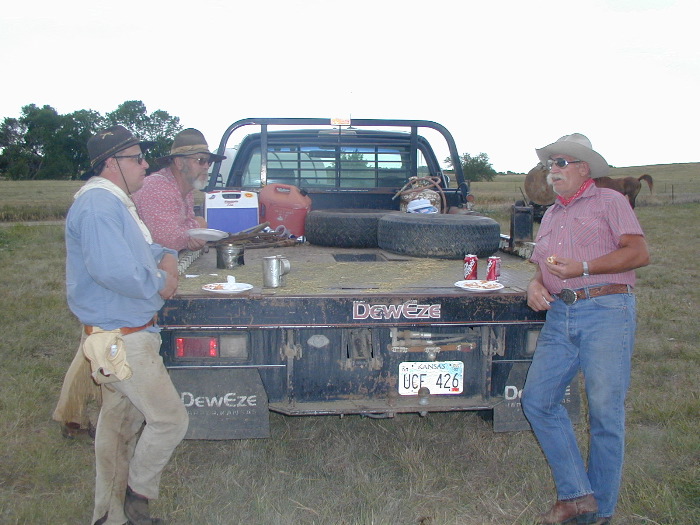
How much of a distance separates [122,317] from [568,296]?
1.95 meters

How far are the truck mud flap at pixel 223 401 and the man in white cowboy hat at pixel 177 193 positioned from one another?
0.91m

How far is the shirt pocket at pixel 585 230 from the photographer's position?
2.87 meters

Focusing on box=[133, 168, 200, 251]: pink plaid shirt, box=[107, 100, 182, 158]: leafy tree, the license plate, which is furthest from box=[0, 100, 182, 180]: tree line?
the license plate

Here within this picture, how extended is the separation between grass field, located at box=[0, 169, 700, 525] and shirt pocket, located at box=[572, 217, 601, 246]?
1.32 meters

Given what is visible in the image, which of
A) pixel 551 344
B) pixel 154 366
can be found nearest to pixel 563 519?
pixel 551 344

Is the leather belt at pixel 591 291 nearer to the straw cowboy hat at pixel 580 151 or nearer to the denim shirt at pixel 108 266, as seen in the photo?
the straw cowboy hat at pixel 580 151

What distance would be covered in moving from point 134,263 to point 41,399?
9.02 ft

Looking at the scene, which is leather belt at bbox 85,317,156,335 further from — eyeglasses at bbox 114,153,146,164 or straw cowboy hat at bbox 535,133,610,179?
straw cowboy hat at bbox 535,133,610,179

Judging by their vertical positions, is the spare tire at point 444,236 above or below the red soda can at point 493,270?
above

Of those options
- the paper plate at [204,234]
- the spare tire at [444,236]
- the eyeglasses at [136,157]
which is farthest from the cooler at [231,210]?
the eyeglasses at [136,157]

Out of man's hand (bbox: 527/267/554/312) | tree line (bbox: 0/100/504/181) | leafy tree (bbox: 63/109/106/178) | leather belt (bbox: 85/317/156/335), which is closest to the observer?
leather belt (bbox: 85/317/156/335)

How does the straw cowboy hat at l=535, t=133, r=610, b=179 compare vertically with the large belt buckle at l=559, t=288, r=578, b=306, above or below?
above

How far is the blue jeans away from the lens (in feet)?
9.28

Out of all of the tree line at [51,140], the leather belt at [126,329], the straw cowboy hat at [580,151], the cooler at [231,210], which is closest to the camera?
the leather belt at [126,329]
